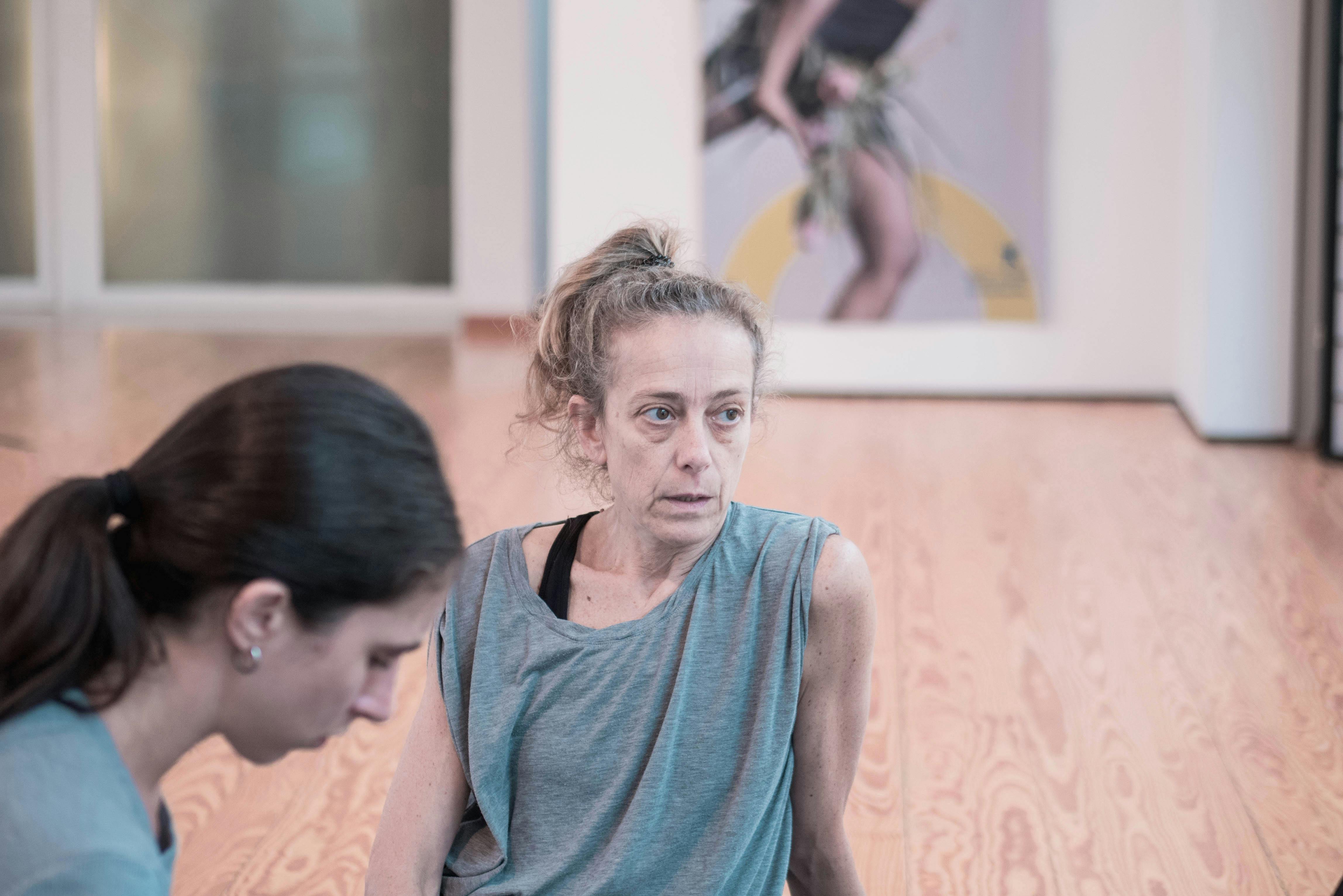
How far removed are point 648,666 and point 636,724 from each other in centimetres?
6

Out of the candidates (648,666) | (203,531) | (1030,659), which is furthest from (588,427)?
(1030,659)

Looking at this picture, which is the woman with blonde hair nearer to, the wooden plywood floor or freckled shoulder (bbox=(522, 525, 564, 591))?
freckled shoulder (bbox=(522, 525, 564, 591))

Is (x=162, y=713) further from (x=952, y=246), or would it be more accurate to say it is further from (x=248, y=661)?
(x=952, y=246)

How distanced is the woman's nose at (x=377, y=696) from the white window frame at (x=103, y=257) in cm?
788

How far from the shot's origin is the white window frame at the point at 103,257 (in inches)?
347

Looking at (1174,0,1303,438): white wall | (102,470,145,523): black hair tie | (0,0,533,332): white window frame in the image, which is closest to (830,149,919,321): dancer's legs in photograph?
(1174,0,1303,438): white wall

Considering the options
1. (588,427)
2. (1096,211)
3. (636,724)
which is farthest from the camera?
(1096,211)

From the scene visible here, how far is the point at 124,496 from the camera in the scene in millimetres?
920

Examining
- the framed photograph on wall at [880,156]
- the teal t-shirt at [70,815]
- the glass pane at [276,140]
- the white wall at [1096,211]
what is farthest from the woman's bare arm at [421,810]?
the glass pane at [276,140]

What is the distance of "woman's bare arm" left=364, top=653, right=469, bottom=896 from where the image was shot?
1.41 metres

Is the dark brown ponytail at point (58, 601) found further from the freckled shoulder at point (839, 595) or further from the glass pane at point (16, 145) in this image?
the glass pane at point (16, 145)

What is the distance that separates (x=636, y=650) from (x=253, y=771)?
1288 millimetres

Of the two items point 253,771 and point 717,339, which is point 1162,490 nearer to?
point 253,771

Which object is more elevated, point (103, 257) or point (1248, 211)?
point (103, 257)
